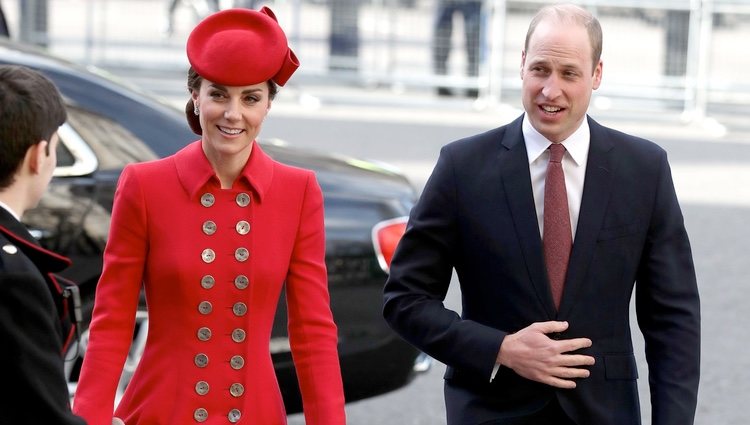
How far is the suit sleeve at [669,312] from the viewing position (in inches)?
140

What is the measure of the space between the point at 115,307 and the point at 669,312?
1318mm

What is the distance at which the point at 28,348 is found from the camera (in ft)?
8.87

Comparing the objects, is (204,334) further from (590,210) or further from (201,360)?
(590,210)

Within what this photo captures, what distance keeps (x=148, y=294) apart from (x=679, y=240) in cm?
129

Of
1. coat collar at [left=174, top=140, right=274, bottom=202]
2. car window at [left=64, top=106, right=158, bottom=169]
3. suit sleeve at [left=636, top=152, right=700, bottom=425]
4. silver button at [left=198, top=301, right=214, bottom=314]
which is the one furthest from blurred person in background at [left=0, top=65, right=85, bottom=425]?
car window at [left=64, top=106, right=158, bottom=169]

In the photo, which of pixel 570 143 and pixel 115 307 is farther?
pixel 570 143

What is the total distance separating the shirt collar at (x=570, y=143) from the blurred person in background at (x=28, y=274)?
47.8 inches

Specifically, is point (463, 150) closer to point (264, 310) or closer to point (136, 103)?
point (264, 310)

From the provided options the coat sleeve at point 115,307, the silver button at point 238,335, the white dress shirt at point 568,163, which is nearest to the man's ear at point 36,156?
the coat sleeve at point 115,307

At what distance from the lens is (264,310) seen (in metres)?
3.40

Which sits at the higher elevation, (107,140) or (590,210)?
(590,210)

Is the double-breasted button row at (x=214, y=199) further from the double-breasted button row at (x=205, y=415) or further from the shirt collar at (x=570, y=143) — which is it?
the shirt collar at (x=570, y=143)

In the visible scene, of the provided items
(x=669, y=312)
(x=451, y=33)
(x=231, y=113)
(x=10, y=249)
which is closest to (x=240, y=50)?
(x=231, y=113)

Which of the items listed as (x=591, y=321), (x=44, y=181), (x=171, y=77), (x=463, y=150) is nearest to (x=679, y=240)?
(x=591, y=321)
